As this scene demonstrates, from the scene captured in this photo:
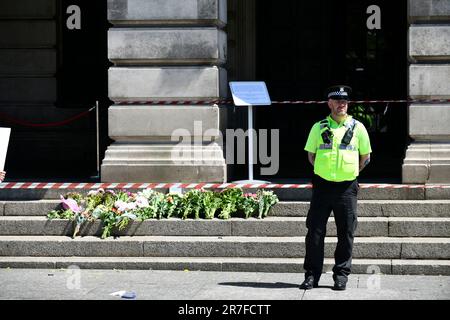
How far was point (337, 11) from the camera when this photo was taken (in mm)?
19219

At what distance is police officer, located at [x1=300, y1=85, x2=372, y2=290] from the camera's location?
1160 cm

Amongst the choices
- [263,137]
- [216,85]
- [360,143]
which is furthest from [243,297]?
[263,137]

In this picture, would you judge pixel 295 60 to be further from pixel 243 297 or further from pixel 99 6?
pixel 243 297

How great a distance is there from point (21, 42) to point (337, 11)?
18.5 ft

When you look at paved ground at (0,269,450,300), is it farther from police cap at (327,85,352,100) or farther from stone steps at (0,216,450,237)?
police cap at (327,85,352,100)

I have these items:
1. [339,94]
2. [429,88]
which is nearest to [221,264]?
[339,94]

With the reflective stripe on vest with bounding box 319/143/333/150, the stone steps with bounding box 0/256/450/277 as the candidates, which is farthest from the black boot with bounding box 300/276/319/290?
the reflective stripe on vest with bounding box 319/143/333/150

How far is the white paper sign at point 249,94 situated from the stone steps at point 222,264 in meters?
3.01

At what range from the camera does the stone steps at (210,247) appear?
42.7 feet

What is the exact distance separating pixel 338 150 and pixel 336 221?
733mm

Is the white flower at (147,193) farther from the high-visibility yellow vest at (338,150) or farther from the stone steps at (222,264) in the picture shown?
the high-visibility yellow vest at (338,150)

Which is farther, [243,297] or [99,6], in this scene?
[99,6]

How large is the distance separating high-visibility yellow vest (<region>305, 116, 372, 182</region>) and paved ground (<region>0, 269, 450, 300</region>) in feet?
3.98

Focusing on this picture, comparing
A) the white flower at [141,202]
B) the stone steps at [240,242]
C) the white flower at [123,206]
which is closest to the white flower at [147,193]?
the white flower at [141,202]
